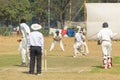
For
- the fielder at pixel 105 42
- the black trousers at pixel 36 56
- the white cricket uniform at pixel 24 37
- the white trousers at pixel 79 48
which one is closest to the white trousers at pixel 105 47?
the fielder at pixel 105 42

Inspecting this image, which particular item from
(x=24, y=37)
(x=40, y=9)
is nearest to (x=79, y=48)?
(x=24, y=37)

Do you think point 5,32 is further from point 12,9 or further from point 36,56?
point 36,56

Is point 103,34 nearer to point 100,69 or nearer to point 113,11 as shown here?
point 100,69

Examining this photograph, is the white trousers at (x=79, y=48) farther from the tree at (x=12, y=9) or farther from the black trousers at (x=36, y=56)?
the tree at (x=12, y=9)

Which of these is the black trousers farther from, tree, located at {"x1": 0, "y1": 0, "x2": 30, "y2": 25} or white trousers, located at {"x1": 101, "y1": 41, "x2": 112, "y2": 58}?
tree, located at {"x1": 0, "y1": 0, "x2": 30, "y2": 25}

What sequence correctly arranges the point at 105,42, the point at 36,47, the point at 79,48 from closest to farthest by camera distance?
the point at 36,47 < the point at 105,42 < the point at 79,48

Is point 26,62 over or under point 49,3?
under

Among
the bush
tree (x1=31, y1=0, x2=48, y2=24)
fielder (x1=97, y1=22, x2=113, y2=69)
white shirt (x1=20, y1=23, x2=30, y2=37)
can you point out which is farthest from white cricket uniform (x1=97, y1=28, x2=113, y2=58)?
tree (x1=31, y1=0, x2=48, y2=24)

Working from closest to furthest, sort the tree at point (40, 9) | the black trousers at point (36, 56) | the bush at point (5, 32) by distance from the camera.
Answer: the black trousers at point (36, 56) < the bush at point (5, 32) < the tree at point (40, 9)

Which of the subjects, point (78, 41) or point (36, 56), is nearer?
point (36, 56)

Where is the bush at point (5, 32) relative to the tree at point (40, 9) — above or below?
below

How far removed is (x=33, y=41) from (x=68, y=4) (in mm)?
60658

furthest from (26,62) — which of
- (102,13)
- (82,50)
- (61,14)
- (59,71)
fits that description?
(61,14)

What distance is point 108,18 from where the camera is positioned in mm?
44594
